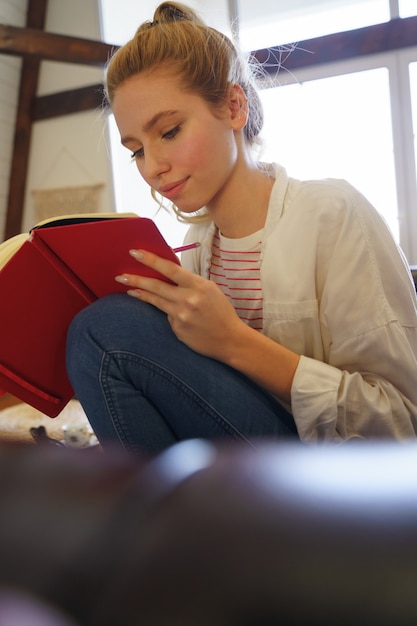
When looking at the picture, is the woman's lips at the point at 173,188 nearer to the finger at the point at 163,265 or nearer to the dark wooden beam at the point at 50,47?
the finger at the point at 163,265

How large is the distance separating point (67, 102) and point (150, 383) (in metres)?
4.89

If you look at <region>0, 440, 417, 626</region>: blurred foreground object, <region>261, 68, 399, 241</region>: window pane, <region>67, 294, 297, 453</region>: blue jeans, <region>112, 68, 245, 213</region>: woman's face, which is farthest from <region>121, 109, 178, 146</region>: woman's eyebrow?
<region>261, 68, 399, 241</region>: window pane

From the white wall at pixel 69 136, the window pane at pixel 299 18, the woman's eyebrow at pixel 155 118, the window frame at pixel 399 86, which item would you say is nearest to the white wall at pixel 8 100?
the white wall at pixel 69 136

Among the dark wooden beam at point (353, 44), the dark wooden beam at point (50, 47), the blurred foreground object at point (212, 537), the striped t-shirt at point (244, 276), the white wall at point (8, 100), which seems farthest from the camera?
the white wall at point (8, 100)

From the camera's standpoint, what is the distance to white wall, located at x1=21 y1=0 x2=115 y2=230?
516 cm

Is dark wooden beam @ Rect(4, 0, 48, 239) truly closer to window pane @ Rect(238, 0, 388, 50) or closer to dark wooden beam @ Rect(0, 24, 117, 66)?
dark wooden beam @ Rect(0, 24, 117, 66)

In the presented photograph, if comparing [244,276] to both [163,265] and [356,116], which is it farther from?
[356,116]

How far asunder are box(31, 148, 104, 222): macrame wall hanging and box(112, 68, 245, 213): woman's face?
4019 millimetres

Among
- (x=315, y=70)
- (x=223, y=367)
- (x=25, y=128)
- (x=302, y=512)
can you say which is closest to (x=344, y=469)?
(x=302, y=512)

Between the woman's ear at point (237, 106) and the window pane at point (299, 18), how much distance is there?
3381 millimetres

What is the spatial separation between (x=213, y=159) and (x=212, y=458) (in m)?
1.12

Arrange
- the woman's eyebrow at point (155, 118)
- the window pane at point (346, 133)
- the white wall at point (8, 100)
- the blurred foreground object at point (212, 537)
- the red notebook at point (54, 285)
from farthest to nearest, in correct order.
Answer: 1. the white wall at point (8, 100)
2. the window pane at point (346, 133)
3. the woman's eyebrow at point (155, 118)
4. the red notebook at point (54, 285)
5. the blurred foreground object at point (212, 537)

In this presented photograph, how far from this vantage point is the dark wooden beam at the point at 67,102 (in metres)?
5.17

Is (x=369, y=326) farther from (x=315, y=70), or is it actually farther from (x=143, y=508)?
(x=315, y=70)
